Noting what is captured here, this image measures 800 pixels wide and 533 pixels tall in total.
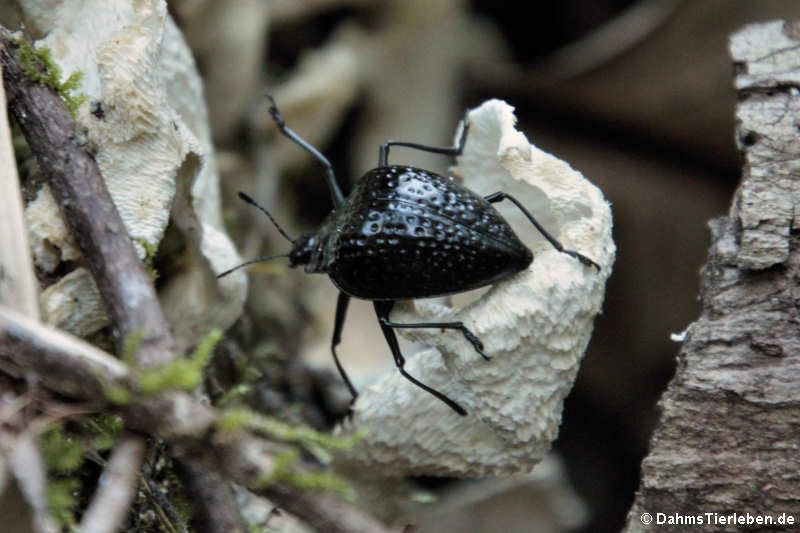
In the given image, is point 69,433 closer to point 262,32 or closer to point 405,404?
point 405,404

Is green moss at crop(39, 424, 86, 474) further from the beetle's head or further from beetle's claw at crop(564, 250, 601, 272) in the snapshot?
beetle's claw at crop(564, 250, 601, 272)

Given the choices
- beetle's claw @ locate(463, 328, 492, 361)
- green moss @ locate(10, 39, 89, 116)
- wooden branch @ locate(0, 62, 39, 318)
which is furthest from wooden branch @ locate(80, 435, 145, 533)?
green moss @ locate(10, 39, 89, 116)

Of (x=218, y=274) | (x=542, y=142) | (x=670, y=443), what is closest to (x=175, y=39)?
(x=218, y=274)

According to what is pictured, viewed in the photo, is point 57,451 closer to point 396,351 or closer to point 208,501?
point 208,501

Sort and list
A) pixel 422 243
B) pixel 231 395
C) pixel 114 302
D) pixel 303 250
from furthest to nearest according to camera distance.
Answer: pixel 303 250, pixel 231 395, pixel 422 243, pixel 114 302

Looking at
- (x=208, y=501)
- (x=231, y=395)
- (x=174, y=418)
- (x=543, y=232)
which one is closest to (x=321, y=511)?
(x=174, y=418)

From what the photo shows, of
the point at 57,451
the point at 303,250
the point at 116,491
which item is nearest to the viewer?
the point at 116,491

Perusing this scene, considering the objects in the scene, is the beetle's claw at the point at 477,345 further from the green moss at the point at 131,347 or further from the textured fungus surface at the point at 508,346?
the green moss at the point at 131,347
